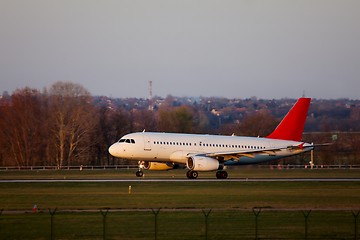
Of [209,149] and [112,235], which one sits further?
[209,149]

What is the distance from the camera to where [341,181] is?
6750 cm

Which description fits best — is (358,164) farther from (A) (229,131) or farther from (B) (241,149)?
(B) (241,149)

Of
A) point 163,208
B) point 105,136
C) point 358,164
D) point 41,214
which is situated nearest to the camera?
point 41,214

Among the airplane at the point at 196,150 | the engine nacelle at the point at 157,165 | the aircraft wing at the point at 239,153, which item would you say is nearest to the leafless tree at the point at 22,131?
the engine nacelle at the point at 157,165

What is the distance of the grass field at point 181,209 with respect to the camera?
3497 cm

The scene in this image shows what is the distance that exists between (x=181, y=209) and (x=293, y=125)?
3786 centimetres

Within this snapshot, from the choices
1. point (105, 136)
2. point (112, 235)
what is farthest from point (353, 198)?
point (105, 136)

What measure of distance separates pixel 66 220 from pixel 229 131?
9728 centimetres

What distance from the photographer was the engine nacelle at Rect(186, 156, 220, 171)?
7031 centimetres

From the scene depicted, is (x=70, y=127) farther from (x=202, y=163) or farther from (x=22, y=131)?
(x=202, y=163)

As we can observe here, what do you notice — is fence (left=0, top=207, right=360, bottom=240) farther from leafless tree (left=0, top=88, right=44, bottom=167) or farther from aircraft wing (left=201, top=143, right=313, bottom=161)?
leafless tree (left=0, top=88, right=44, bottom=167)

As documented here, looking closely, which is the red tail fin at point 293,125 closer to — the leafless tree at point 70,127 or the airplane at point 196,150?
the airplane at point 196,150

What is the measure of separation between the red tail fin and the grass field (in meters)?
14.4

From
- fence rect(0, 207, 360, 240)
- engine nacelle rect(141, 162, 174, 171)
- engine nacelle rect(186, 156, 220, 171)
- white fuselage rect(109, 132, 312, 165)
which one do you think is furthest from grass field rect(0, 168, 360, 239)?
engine nacelle rect(141, 162, 174, 171)
